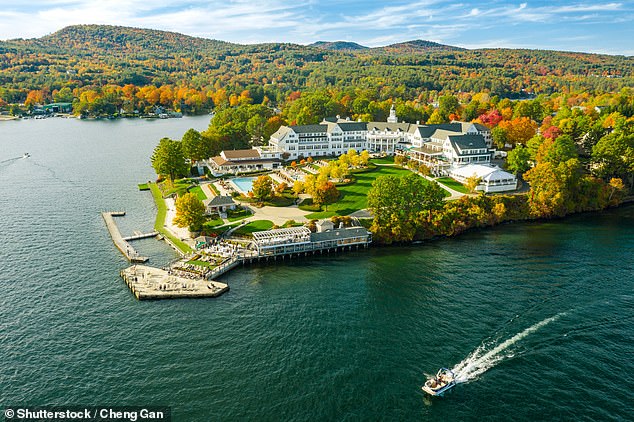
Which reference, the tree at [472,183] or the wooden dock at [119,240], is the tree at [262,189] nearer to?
the wooden dock at [119,240]

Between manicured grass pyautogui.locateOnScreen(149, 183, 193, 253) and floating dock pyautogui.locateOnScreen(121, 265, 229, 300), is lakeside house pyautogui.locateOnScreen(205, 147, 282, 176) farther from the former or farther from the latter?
floating dock pyautogui.locateOnScreen(121, 265, 229, 300)

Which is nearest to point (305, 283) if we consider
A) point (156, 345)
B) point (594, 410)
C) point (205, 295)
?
point (205, 295)

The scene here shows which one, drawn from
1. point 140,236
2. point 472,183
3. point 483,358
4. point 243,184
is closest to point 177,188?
point 243,184

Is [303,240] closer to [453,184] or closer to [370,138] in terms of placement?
[453,184]

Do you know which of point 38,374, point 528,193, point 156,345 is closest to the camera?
point 38,374

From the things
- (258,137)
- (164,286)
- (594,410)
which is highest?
(258,137)

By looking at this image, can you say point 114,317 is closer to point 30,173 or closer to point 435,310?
point 435,310

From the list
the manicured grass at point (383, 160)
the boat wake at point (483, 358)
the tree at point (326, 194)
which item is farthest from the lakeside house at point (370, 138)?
the boat wake at point (483, 358)
